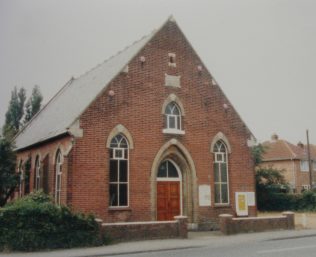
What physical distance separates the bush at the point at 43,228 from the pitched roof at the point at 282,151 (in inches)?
1750

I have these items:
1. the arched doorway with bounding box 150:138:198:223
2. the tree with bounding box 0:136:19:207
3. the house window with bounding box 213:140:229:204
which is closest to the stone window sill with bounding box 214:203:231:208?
the house window with bounding box 213:140:229:204

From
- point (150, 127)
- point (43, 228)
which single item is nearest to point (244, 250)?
point (43, 228)

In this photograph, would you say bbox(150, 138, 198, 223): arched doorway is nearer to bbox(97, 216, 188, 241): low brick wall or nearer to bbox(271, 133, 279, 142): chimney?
bbox(97, 216, 188, 241): low brick wall

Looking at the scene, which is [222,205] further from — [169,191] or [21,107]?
[21,107]

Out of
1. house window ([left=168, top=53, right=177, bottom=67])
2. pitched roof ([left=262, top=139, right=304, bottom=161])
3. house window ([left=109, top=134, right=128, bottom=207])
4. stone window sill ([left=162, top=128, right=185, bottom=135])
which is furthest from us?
pitched roof ([left=262, top=139, right=304, bottom=161])

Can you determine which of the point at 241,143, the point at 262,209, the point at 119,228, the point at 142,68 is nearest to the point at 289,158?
the point at 262,209

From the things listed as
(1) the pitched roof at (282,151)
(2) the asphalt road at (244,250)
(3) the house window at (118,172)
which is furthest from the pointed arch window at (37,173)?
(1) the pitched roof at (282,151)

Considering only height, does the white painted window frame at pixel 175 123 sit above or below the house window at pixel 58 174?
above

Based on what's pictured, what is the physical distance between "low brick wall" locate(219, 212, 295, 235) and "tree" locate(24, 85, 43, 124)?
30.0m

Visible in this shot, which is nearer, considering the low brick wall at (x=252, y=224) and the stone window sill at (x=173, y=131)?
the low brick wall at (x=252, y=224)

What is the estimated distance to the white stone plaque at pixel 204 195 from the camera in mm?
21448

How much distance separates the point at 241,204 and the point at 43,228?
38.1 feet

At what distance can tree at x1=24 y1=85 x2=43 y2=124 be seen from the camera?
4384 centimetres

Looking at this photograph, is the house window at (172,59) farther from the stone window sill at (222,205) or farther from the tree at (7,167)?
the tree at (7,167)
